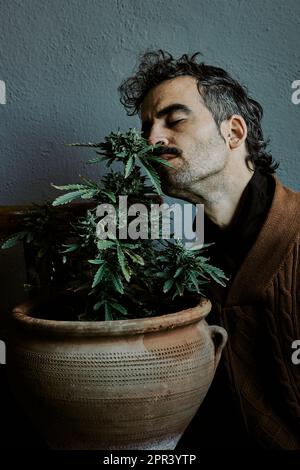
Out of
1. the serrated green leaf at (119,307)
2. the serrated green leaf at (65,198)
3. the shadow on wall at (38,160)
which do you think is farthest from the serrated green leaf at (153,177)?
the shadow on wall at (38,160)

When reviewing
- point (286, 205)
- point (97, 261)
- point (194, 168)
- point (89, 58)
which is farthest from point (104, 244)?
point (89, 58)

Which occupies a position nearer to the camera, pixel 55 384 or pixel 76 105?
pixel 55 384

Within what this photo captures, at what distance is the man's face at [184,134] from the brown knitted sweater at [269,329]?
0.21 m

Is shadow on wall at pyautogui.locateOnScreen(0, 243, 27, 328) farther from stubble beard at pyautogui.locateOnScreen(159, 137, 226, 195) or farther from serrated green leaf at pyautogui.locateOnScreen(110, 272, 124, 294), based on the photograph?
serrated green leaf at pyautogui.locateOnScreen(110, 272, 124, 294)

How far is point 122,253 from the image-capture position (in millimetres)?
1078

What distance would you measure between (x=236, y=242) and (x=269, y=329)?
245 millimetres

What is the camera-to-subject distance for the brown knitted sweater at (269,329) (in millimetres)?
1322

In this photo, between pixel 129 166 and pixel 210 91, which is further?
pixel 210 91

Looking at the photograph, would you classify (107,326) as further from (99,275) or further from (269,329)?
(269,329)

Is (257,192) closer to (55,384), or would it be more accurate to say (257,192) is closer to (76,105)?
(76,105)

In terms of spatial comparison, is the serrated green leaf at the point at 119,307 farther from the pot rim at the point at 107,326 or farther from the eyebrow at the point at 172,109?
the eyebrow at the point at 172,109
